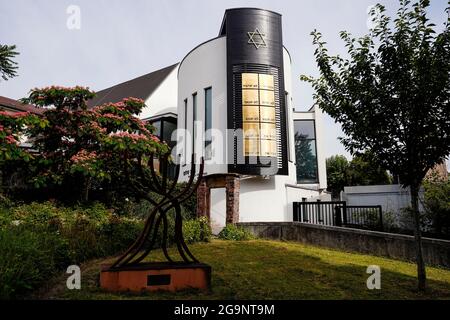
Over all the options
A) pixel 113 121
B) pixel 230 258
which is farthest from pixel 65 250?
pixel 113 121

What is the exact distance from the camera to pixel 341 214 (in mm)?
11852

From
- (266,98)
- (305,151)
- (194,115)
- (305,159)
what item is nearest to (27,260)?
(266,98)

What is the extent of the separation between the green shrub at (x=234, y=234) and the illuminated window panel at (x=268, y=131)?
4.82 m

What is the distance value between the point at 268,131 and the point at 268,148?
84 cm

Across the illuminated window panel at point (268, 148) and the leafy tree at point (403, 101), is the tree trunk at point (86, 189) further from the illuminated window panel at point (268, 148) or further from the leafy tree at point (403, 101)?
the leafy tree at point (403, 101)

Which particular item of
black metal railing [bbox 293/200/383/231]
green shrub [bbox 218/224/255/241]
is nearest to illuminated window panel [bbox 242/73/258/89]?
black metal railing [bbox 293/200/383/231]

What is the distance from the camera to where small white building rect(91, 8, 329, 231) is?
14.4 meters

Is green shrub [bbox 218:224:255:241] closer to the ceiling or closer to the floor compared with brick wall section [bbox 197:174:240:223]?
closer to the floor

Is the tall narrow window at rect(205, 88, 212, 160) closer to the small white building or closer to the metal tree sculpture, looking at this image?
the small white building

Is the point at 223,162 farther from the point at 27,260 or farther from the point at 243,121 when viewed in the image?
the point at 27,260

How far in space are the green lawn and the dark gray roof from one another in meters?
19.3
